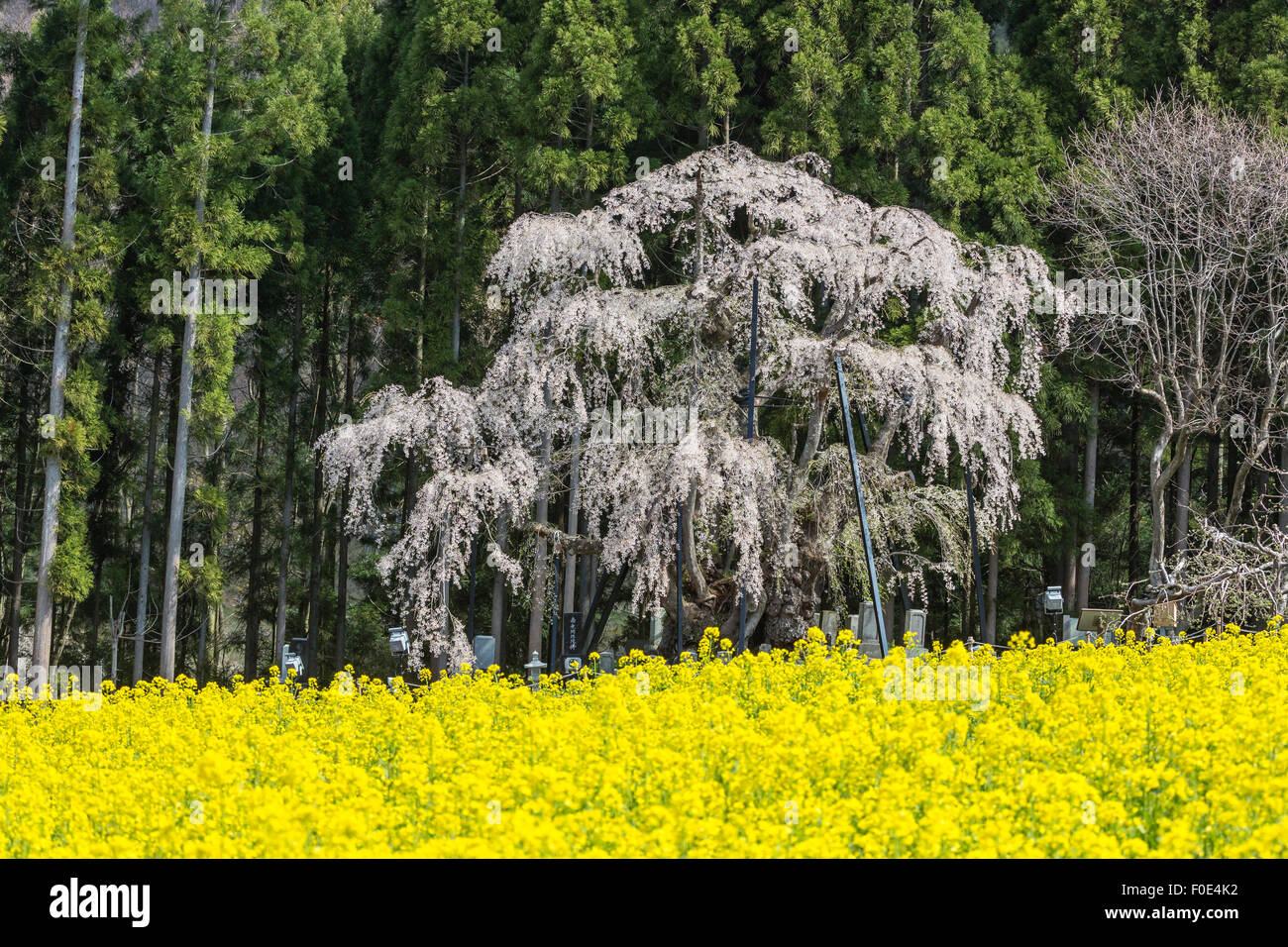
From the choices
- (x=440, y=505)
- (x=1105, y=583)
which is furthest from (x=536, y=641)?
(x=1105, y=583)

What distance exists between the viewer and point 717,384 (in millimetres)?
12602

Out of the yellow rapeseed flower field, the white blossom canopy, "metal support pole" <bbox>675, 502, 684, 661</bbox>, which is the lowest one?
the yellow rapeseed flower field

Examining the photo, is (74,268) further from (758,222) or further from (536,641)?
(758,222)

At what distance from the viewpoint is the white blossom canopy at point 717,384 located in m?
11.7

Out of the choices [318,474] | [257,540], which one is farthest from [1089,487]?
[257,540]

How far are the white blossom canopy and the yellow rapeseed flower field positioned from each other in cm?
362

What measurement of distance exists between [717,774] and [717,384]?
711 centimetres

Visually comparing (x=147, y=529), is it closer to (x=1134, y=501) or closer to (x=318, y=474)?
(x=318, y=474)

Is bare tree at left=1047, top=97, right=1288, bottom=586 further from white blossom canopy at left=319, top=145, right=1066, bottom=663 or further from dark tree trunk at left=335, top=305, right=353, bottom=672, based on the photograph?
dark tree trunk at left=335, top=305, right=353, bottom=672

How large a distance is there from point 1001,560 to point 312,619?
8.93m

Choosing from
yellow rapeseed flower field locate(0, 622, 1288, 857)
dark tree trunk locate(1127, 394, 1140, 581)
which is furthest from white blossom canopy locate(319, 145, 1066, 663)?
dark tree trunk locate(1127, 394, 1140, 581)

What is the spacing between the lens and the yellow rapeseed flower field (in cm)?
450

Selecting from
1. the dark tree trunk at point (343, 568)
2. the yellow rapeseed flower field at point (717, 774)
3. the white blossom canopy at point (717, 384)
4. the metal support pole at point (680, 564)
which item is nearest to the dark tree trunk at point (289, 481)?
the dark tree trunk at point (343, 568)

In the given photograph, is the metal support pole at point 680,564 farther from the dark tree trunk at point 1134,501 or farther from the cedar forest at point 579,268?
the dark tree trunk at point 1134,501
